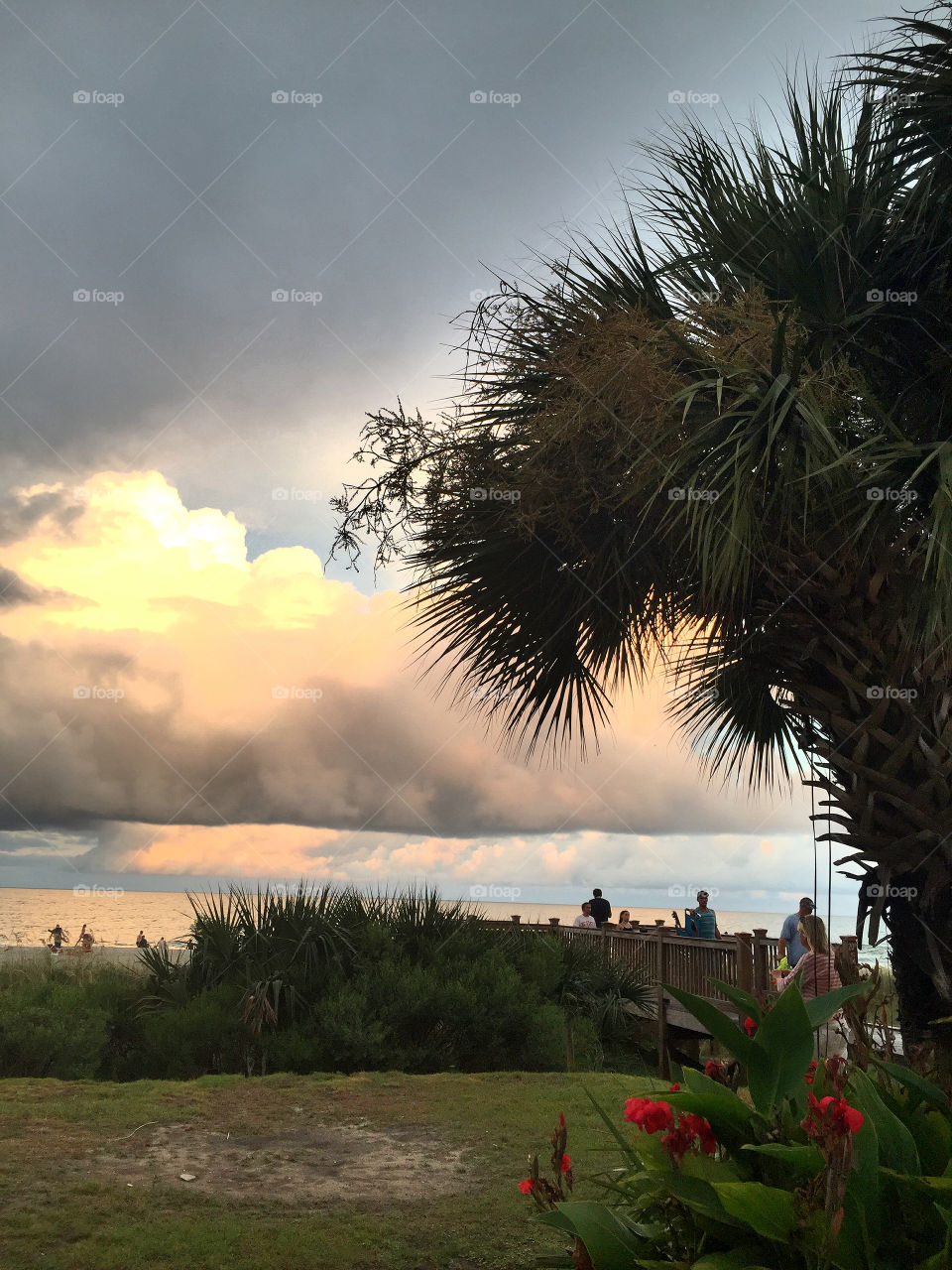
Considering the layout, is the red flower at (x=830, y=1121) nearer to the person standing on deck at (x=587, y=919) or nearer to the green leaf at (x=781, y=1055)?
the green leaf at (x=781, y=1055)

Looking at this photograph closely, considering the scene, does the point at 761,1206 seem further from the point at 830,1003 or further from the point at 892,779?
the point at 892,779

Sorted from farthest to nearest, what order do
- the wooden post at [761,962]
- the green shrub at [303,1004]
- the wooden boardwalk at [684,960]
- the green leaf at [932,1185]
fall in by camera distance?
1. the wooden boardwalk at [684,960]
2. the wooden post at [761,962]
3. the green shrub at [303,1004]
4. the green leaf at [932,1185]

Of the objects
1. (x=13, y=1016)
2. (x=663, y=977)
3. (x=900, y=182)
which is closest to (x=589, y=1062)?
(x=663, y=977)

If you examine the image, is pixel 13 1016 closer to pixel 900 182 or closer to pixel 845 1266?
pixel 845 1266

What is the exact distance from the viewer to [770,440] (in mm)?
5906

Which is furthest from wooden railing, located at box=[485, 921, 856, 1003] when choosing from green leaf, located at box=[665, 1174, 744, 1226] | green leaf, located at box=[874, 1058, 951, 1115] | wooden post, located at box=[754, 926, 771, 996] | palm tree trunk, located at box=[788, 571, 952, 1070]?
green leaf, located at box=[665, 1174, 744, 1226]

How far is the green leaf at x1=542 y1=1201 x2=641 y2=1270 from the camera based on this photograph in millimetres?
2502

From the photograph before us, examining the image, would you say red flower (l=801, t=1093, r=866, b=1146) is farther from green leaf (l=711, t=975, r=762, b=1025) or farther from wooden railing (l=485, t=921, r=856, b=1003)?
wooden railing (l=485, t=921, r=856, b=1003)

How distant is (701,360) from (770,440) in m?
1.24

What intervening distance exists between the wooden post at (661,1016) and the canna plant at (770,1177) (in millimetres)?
11382

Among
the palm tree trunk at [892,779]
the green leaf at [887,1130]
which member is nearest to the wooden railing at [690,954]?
the palm tree trunk at [892,779]

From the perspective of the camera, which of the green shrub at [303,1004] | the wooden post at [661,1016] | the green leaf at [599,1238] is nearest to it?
the green leaf at [599,1238]

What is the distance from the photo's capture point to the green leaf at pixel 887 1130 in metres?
2.57

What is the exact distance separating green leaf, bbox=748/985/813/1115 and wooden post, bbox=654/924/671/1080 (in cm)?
1154
